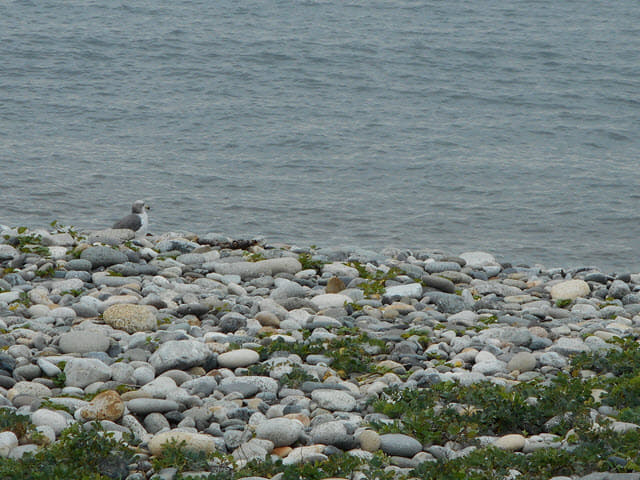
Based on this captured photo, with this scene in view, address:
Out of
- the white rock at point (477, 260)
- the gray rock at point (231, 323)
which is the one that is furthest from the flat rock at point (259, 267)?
the white rock at point (477, 260)

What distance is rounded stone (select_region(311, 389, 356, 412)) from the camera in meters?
5.77

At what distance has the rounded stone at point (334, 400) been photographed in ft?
18.9

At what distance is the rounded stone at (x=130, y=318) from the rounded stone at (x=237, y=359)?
3.07 feet

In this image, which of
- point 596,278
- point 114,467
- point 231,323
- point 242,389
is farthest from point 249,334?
point 596,278

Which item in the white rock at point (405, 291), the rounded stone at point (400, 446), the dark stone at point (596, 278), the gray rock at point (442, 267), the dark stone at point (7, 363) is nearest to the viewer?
the rounded stone at point (400, 446)

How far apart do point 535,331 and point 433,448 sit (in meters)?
2.60

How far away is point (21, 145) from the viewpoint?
16531 mm

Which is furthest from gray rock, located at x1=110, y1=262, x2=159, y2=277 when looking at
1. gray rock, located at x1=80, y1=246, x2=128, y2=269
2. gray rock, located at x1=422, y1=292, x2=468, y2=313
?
gray rock, located at x1=422, y1=292, x2=468, y2=313

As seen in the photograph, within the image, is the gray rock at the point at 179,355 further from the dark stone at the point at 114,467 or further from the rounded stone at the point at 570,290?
the rounded stone at the point at 570,290

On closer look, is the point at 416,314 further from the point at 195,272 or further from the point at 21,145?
the point at 21,145

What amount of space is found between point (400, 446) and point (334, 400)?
2.59 ft

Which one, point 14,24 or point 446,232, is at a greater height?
point 14,24

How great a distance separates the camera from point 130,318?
7.06 metres

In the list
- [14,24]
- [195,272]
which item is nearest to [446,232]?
[195,272]
